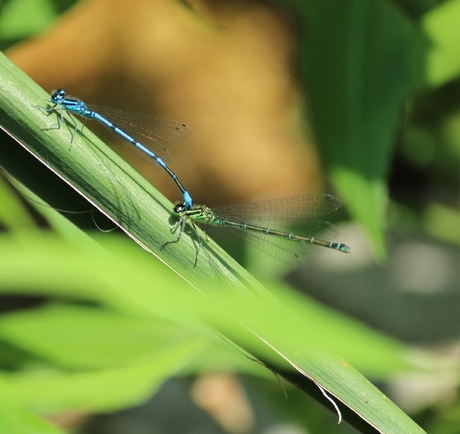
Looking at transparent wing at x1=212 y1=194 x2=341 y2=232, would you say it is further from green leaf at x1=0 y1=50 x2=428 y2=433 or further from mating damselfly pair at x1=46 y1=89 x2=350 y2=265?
green leaf at x1=0 y1=50 x2=428 y2=433

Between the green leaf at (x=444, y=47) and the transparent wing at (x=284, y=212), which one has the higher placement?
the green leaf at (x=444, y=47)

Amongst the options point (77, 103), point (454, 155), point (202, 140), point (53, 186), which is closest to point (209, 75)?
point (202, 140)

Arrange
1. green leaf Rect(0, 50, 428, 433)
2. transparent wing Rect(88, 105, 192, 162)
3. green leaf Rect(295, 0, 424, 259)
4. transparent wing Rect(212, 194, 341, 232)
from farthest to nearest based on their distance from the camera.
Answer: transparent wing Rect(212, 194, 341, 232) < transparent wing Rect(88, 105, 192, 162) < green leaf Rect(295, 0, 424, 259) < green leaf Rect(0, 50, 428, 433)

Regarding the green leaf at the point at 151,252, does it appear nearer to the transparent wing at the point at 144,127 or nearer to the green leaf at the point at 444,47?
the transparent wing at the point at 144,127

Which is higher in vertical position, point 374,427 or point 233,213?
point 233,213

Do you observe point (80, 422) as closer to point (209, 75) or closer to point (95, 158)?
point (209, 75)

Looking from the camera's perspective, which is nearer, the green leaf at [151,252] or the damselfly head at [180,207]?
the green leaf at [151,252]

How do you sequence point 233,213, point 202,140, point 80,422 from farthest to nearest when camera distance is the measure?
1. point 202,140
2. point 80,422
3. point 233,213

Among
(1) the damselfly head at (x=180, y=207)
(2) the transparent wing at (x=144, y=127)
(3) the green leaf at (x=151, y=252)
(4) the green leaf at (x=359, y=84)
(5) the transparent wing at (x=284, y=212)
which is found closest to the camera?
(3) the green leaf at (x=151, y=252)

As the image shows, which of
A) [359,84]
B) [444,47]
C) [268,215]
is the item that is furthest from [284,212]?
[444,47]

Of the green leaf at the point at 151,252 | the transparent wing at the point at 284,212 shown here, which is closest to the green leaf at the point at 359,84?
the transparent wing at the point at 284,212

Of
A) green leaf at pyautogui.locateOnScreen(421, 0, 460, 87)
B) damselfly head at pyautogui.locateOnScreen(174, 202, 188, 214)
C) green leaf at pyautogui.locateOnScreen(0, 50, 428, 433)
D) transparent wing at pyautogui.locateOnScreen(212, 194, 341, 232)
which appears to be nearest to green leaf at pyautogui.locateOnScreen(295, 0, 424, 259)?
green leaf at pyautogui.locateOnScreen(421, 0, 460, 87)
